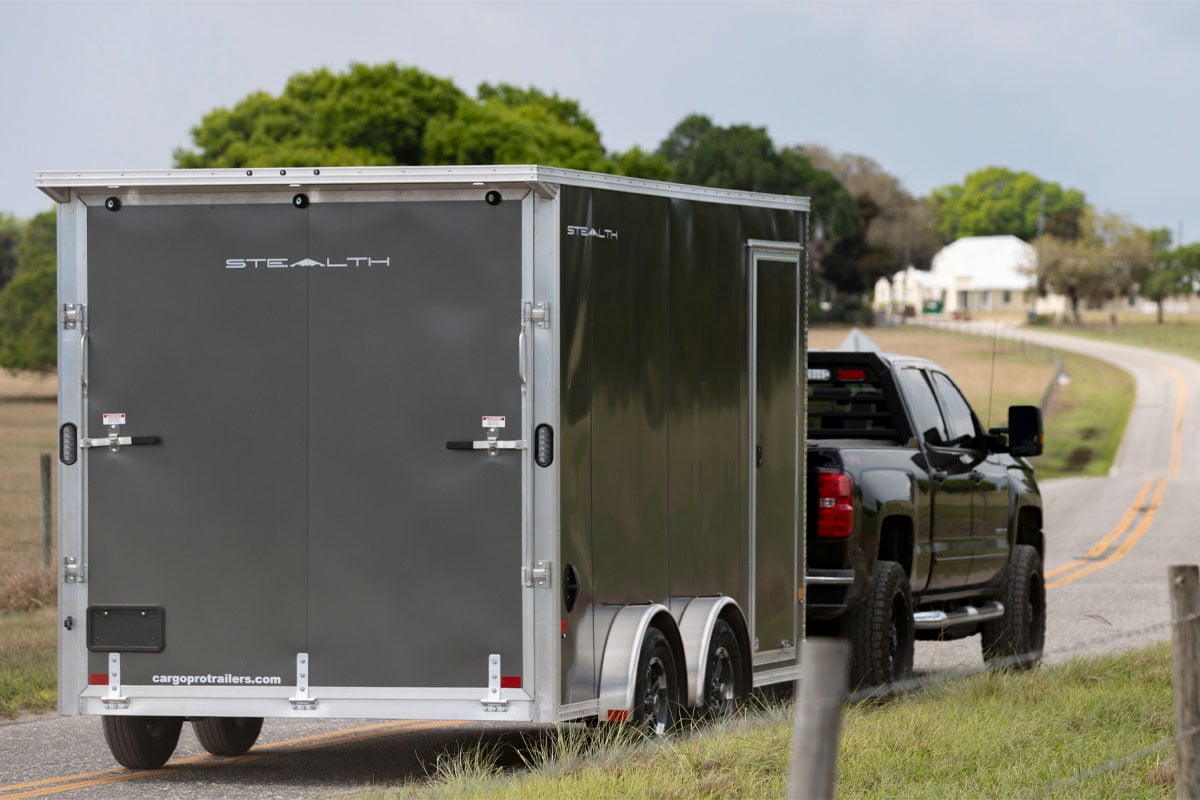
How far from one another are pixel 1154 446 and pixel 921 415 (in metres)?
34.8

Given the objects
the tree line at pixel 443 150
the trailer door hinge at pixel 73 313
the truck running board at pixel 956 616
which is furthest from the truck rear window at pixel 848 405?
the tree line at pixel 443 150

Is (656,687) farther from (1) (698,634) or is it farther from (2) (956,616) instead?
(2) (956,616)

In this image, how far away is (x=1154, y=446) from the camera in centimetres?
4584

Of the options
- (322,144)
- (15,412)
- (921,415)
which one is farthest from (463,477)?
(322,144)

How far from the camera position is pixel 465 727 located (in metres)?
11.7

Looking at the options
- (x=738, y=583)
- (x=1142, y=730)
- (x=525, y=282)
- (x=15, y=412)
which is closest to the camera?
(x=525, y=282)

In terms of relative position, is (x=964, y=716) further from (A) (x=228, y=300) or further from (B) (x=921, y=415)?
(A) (x=228, y=300)

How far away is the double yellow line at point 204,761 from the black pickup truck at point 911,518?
2671 millimetres

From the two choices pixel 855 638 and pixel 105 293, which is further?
pixel 855 638

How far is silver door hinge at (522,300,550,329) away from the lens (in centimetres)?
858

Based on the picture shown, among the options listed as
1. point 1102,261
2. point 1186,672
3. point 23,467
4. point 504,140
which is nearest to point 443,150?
point 504,140

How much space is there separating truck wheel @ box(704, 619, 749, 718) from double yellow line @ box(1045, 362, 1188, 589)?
1145 centimetres

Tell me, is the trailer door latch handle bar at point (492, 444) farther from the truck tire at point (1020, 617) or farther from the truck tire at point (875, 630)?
the truck tire at point (1020, 617)

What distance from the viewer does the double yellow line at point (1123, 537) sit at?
22.3 metres
